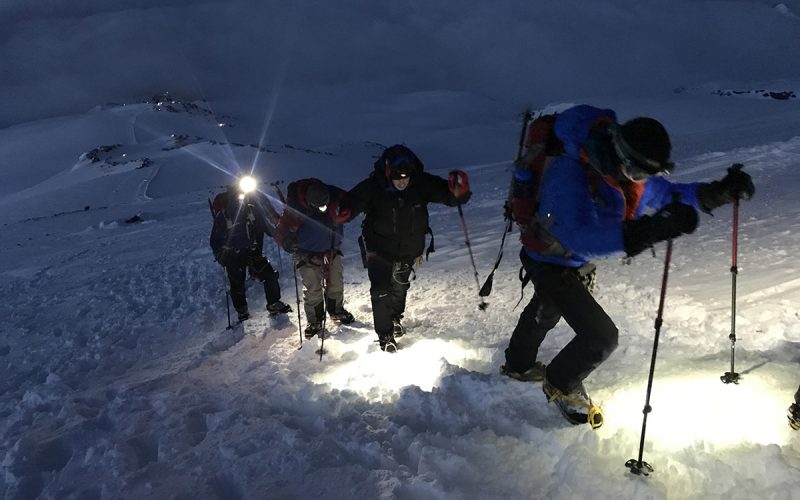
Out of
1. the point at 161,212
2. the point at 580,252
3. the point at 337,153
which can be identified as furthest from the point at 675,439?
the point at 337,153

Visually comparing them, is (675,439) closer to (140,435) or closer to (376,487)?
(376,487)

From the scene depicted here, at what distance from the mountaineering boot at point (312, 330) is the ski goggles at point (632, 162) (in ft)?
15.7

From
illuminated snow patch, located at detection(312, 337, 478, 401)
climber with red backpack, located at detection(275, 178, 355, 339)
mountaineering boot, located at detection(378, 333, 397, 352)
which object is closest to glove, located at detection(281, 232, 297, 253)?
climber with red backpack, located at detection(275, 178, 355, 339)

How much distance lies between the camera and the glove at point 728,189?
3.33 metres

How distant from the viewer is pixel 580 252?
10.6 ft

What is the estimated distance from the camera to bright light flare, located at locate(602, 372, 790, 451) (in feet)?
11.2

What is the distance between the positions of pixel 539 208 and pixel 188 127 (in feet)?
381

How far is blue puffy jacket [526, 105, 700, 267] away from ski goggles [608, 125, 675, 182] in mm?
187

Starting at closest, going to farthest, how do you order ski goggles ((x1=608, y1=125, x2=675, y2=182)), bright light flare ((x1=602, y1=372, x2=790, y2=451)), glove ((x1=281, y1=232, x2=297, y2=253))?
ski goggles ((x1=608, y1=125, x2=675, y2=182))
bright light flare ((x1=602, y1=372, x2=790, y2=451))
glove ((x1=281, y1=232, x2=297, y2=253))

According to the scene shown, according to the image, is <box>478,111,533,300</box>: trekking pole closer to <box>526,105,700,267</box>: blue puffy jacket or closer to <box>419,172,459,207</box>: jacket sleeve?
<box>526,105,700,267</box>: blue puffy jacket

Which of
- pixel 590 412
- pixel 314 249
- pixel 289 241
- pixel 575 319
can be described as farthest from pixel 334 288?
pixel 590 412

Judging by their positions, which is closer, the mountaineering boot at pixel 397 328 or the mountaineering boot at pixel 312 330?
the mountaineering boot at pixel 397 328

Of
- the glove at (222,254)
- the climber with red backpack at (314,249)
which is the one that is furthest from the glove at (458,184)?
the glove at (222,254)

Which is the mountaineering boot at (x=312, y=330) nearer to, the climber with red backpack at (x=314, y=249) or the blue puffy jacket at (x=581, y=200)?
the climber with red backpack at (x=314, y=249)
